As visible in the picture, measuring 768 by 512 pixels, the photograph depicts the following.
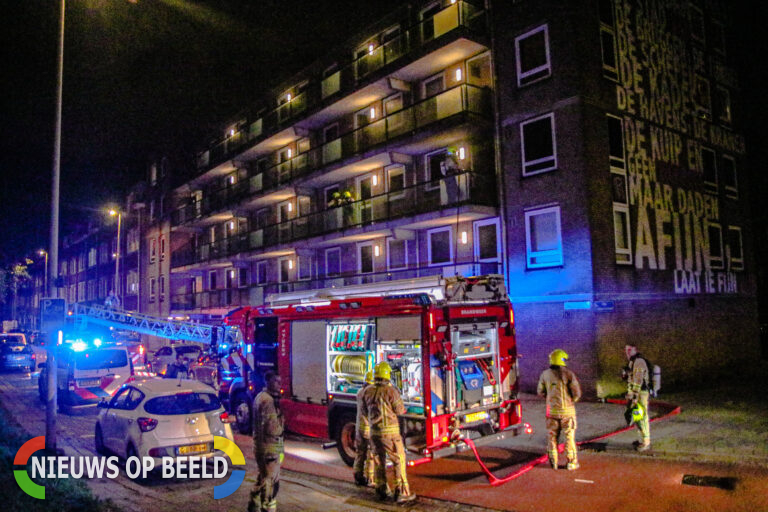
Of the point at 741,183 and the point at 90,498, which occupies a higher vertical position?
the point at 741,183

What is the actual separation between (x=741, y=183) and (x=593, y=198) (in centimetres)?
1034

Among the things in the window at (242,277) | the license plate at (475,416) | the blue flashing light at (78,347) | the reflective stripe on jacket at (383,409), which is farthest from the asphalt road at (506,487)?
the window at (242,277)

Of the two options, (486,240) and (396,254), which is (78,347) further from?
(486,240)

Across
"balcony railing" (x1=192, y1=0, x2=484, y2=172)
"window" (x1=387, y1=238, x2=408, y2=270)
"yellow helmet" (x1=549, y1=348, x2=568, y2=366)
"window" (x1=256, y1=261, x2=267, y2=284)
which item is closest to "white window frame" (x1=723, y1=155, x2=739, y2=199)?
"balcony railing" (x1=192, y1=0, x2=484, y2=172)

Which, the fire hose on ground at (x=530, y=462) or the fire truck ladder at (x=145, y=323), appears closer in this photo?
the fire hose on ground at (x=530, y=462)

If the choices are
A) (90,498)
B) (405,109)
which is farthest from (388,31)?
(90,498)

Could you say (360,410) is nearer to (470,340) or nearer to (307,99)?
(470,340)

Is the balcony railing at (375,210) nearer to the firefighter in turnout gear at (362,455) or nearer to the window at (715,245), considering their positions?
the window at (715,245)

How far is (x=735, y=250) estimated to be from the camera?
2150 centimetres

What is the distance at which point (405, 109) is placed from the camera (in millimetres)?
20344

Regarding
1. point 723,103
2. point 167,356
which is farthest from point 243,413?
point 723,103

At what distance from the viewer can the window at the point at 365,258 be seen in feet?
77.4

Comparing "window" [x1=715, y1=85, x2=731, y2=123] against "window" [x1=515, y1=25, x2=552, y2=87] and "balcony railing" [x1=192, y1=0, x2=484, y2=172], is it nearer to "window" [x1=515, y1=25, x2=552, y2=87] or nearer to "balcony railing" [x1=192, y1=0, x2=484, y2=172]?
"window" [x1=515, y1=25, x2=552, y2=87]

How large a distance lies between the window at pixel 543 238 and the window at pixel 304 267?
40.7 feet
